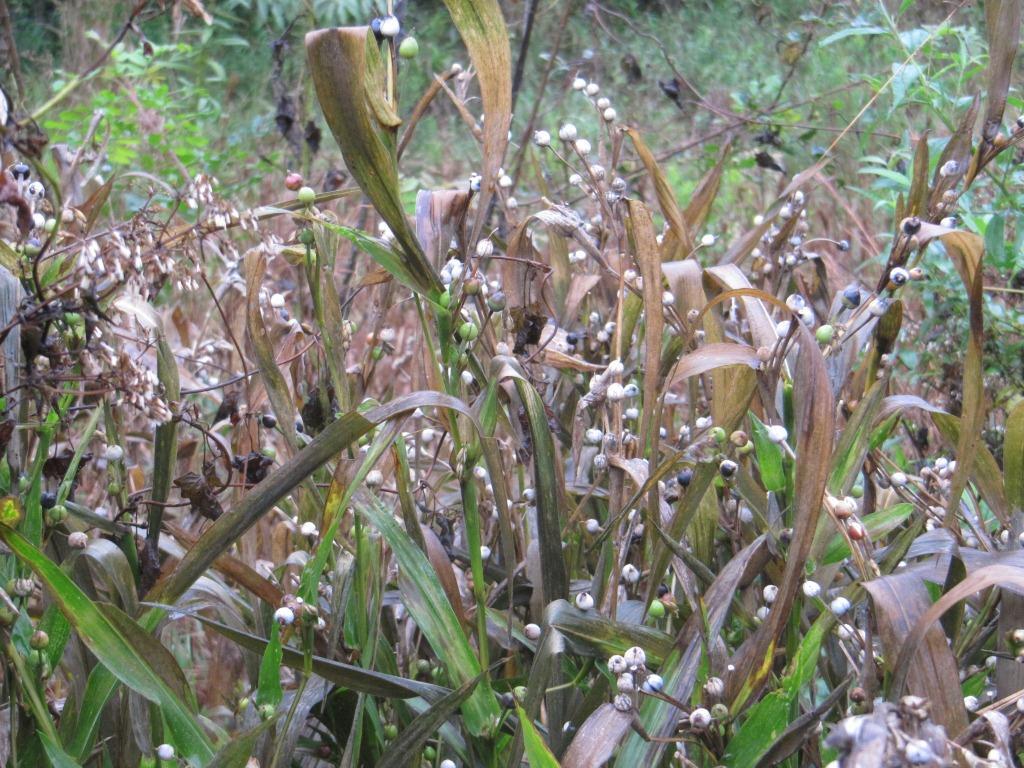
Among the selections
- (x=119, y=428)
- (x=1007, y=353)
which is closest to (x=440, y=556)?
(x=119, y=428)

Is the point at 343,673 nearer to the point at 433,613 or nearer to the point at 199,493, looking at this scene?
the point at 433,613

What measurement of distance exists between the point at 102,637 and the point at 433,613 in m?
0.30

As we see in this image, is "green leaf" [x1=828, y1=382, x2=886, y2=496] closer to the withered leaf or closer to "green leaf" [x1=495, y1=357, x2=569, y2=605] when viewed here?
"green leaf" [x1=495, y1=357, x2=569, y2=605]

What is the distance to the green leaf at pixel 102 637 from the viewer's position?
0.93 meters

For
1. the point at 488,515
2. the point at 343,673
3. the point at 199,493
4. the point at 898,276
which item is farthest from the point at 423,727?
the point at 898,276

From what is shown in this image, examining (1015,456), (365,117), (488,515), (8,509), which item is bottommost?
(488,515)

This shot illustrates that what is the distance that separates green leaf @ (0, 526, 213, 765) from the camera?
36.5 inches

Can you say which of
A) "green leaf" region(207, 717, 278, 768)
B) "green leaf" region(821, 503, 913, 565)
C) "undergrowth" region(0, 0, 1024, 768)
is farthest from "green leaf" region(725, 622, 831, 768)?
"green leaf" region(207, 717, 278, 768)

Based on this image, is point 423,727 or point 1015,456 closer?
point 423,727

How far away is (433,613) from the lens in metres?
1.05

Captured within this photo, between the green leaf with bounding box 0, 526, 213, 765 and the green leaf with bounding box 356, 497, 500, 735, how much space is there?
24cm

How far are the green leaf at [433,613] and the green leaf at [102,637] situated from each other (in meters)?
0.24

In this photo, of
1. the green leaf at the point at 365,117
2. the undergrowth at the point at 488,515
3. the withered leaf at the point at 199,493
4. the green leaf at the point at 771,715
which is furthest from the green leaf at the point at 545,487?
the withered leaf at the point at 199,493

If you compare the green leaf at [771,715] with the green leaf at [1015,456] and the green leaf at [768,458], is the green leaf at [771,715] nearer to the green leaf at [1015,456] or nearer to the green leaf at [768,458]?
the green leaf at [768,458]
